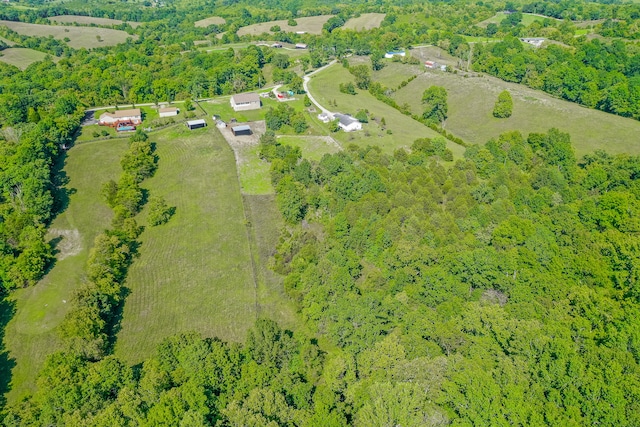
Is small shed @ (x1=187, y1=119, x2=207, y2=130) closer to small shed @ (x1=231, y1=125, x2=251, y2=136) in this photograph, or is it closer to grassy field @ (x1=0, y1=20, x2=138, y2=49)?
small shed @ (x1=231, y1=125, x2=251, y2=136)

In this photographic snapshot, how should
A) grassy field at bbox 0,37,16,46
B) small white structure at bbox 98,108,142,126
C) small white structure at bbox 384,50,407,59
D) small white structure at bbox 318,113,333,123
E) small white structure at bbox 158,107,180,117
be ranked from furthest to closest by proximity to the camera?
grassy field at bbox 0,37,16,46
small white structure at bbox 384,50,407,59
small white structure at bbox 158,107,180,117
small white structure at bbox 318,113,333,123
small white structure at bbox 98,108,142,126

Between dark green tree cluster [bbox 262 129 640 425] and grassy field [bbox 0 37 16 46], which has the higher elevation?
dark green tree cluster [bbox 262 129 640 425]

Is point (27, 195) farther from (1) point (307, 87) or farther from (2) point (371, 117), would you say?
(1) point (307, 87)

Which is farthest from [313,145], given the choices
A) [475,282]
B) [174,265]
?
[475,282]

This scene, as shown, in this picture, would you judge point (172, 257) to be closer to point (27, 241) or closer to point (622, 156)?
point (27, 241)

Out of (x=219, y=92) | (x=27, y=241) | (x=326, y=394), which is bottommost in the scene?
(x=219, y=92)

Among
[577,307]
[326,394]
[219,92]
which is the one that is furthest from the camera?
[219,92]

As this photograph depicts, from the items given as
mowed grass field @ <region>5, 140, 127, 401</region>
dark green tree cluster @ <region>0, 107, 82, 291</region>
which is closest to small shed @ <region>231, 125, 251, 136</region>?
mowed grass field @ <region>5, 140, 127, 401</region>

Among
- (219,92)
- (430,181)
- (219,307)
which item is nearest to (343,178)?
(430,181)
